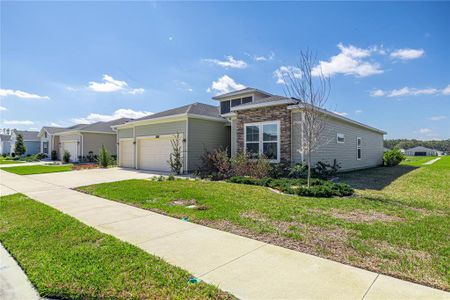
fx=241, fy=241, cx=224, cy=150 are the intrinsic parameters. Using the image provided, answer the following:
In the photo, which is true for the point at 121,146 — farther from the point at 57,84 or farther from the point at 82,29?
the point at 82,29

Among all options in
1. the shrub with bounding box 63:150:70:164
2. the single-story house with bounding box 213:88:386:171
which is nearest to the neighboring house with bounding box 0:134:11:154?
the shrub with bounding box 63:150:70:164

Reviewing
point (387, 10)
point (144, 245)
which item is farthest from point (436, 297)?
point (387, 10)

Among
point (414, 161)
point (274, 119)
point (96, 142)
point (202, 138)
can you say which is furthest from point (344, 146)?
point (414, 161)

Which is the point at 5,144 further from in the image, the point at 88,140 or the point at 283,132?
the point at 283,132

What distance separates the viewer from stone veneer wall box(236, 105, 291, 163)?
38.3ft

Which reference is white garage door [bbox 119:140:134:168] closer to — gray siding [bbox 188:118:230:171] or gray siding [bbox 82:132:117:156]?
gray siding [bbox 188:118:230:171]

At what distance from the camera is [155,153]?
17500mm

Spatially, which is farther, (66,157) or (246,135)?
(66,157)

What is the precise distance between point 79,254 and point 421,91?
2251 cm

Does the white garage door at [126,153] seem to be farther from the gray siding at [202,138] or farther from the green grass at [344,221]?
the green grass at [344,221]

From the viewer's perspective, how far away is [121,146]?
68.0 ft

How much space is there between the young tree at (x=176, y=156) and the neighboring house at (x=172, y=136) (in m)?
0.26

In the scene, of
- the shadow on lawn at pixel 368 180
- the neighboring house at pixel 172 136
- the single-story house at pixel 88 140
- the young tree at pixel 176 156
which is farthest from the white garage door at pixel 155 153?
the single-story house at pixel 88 140

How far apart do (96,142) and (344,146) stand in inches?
1003
